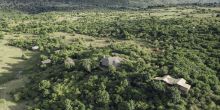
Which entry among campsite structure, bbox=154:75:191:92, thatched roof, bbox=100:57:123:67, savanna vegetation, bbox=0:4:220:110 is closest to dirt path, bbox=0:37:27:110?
savanna vegetation, bbox=0:4:220:110

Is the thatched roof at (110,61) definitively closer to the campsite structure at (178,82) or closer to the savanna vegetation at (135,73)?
the savanna vegetation at (135,73)

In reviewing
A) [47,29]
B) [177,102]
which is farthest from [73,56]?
[47,29]

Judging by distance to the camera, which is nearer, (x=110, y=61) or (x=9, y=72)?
(x=110, y=61)

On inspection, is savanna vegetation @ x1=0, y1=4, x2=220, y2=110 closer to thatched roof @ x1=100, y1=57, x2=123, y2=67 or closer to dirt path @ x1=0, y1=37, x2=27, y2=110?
thatched roof @ x1=100, y1=57, x2=123, y2=67

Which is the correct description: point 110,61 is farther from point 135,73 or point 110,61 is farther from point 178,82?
point 178,82

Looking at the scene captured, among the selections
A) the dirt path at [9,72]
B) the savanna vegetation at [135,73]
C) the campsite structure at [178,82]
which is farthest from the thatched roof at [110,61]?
the dirt path at [9,72]

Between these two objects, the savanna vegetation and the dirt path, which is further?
the dirt path

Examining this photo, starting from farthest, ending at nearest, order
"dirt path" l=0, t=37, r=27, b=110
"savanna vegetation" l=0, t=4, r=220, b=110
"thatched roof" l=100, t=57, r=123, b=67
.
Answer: "thatched roof" l=100, t=57, r=123, b=67, "dirt path" l=0, t=37, r=27, b=110, "savanna vegetation" l=0, t=4, r=220, b=110

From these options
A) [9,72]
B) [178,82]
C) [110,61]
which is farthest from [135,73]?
[9,72]

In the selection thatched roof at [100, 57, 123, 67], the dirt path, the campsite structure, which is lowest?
the dirt path

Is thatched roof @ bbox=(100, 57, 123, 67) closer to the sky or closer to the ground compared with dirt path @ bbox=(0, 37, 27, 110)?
closer to the sky

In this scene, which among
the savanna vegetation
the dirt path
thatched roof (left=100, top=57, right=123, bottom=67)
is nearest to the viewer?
the savanna vegetation

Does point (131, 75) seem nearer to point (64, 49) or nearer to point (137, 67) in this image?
point (137, 67)
